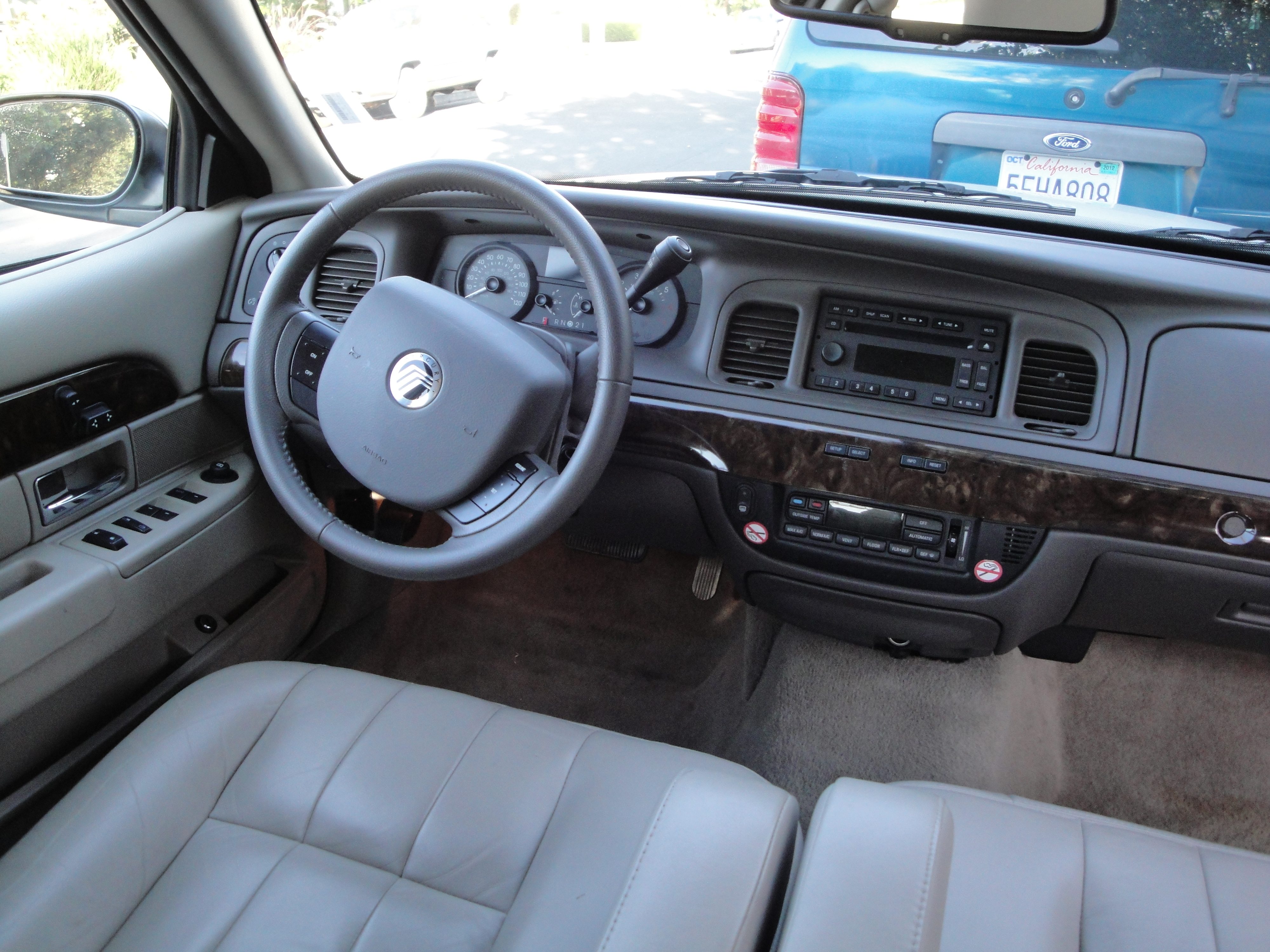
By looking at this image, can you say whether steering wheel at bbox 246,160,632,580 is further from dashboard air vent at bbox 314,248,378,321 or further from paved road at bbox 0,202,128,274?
paved road at bbox 0,202,128,274

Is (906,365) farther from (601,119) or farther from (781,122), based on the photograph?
(601,119)

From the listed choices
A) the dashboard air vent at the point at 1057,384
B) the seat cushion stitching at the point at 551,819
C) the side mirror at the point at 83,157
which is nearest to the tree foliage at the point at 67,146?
the side mirror at the point at 83,157

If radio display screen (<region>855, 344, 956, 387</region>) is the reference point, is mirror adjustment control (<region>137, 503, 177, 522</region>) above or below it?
below

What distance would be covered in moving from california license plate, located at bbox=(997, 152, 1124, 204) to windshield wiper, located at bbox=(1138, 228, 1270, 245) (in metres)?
0.26

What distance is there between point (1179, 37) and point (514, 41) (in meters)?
2.92

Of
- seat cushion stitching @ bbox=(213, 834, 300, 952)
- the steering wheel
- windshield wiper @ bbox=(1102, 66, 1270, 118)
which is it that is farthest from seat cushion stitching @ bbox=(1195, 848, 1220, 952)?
windshield wiper @ bbox=(1102, 66, 1270, 118)

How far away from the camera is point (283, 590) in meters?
2.26

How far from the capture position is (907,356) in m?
1.72

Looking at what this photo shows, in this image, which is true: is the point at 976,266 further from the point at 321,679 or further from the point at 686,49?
the point at 686,49

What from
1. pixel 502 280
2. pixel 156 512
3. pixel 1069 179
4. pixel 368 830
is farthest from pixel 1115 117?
pixel 156 512

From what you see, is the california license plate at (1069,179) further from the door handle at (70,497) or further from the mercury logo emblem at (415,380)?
the door handle at (70,497)

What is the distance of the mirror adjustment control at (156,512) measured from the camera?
1.85 metres

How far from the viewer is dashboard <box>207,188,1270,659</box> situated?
1.59m

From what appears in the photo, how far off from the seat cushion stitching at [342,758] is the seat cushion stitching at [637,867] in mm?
571
